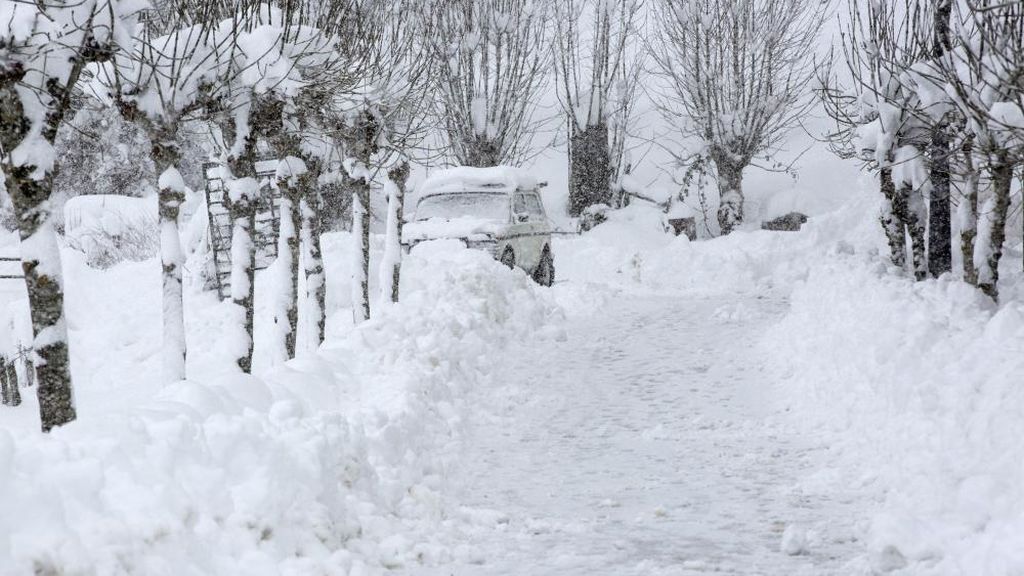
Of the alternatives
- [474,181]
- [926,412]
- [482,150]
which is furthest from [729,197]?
[926,412]

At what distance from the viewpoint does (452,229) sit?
51.2 feet

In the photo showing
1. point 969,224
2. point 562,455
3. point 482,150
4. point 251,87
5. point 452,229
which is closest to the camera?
point 562,455

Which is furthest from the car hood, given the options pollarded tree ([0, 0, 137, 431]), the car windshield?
pollarded tree ([0, 0, 137, 431])

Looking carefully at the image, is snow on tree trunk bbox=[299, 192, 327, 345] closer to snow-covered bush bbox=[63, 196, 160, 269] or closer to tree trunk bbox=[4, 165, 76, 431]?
tree trunk bbox=[4, 165, 76, 431]

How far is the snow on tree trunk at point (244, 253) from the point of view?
9.48m

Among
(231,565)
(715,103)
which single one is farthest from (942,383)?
(715,103)

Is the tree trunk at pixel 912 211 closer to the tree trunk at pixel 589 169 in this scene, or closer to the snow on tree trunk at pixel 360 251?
the snow on tree trunk at pixel 360 251

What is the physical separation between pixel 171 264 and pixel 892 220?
9.41 meters

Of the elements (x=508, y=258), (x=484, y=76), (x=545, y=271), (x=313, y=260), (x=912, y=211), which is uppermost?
(x=484, y=76)

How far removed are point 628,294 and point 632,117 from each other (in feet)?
56.9

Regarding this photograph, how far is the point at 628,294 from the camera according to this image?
18812 millimetres

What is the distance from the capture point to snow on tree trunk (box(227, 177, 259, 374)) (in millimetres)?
9477

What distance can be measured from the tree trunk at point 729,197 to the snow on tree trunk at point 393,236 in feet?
48.4

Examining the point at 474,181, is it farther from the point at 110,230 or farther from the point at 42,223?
the point at 110,230
